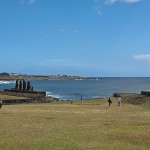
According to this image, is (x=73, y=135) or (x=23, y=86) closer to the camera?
(x=73, y=135)

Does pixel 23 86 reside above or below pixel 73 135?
above

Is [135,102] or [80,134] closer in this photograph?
[80,134]

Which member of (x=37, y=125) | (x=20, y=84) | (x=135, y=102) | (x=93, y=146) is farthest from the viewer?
(x=20, y=84)

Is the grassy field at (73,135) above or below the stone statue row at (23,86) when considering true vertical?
below

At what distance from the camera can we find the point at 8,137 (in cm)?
2602

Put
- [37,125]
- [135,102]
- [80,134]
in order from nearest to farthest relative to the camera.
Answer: [80,134]
[37,125]
[135,102]

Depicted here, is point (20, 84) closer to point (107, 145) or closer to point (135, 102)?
point (135, 102)

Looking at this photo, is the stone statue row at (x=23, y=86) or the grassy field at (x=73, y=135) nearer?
the grassy field at (x=73, y=135)

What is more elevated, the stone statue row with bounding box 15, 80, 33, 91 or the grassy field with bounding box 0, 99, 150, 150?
the stone statue row with bounding box 15, 80, 33, 91

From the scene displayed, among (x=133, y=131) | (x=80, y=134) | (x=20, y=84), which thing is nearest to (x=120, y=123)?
(x=133, y=131)

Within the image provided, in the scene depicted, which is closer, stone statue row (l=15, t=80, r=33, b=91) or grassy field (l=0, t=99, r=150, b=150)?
grassy field (l=0, t=99, r=150, b=150)

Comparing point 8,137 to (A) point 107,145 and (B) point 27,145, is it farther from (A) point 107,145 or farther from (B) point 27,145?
(A) point 107,145

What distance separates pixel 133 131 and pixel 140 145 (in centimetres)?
520

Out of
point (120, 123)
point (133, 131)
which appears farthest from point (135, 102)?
point (133, 131)
